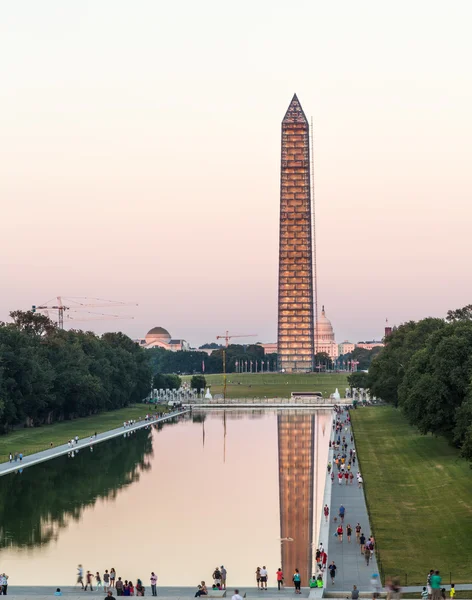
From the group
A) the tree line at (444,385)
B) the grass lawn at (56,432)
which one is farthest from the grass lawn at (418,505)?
the grass lawn at (56,432)

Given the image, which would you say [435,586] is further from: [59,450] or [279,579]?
[59,450]

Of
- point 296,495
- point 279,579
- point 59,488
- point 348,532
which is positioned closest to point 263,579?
point 279,579

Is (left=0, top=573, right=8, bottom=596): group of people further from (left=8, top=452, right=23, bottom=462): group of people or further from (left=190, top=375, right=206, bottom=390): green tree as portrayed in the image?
(left=190, top=375, right=206, bottom=390): green tree

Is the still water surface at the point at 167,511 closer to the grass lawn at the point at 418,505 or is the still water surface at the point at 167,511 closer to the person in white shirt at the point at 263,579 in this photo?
the person in white shirt at the point at 263,579

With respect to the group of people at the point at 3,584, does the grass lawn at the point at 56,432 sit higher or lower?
higher

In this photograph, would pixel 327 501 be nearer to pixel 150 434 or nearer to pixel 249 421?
pixel 150 434

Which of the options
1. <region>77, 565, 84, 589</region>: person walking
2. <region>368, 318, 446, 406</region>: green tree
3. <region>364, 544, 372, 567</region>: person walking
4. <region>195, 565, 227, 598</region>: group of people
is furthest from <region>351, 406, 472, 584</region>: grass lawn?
<region>368, 318, 446, 406</region>: green tree
